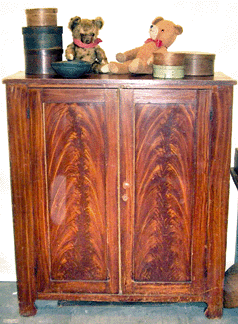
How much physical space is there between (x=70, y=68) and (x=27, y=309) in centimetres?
132

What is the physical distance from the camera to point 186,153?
2.22 meters

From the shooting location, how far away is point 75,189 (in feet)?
7.55

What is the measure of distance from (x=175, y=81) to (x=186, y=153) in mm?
358

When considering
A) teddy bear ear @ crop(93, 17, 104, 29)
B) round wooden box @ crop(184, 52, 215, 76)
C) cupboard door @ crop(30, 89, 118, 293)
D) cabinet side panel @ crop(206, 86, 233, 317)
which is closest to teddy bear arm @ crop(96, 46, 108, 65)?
teddy bear ear @ crop(93, 17, 104, 29)

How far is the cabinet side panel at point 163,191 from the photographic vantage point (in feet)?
7.18

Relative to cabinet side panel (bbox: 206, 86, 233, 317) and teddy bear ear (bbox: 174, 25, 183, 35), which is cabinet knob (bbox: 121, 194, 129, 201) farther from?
teddy bear ear (bbox: 174, 25, 183, 35)

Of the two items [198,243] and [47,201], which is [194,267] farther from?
[47,201]

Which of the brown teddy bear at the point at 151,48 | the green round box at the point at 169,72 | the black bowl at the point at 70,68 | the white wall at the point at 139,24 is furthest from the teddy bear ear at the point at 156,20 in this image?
the black bowl at the point at 70,68

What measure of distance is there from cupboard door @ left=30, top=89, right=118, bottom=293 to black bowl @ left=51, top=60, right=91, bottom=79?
88mm

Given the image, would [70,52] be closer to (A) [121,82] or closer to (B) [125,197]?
(A) [121,82]

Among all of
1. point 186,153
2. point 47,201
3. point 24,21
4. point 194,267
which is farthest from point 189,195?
point 24,21

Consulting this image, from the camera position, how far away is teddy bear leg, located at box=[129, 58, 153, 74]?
2289 millimetres

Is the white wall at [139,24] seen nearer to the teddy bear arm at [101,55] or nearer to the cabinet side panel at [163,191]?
the teddy bear arm at [101,55]

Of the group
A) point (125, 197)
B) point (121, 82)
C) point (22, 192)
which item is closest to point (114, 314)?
point (125, 197)
